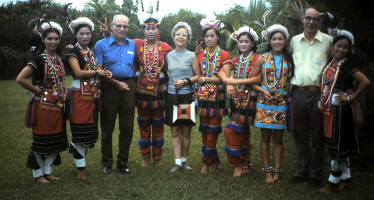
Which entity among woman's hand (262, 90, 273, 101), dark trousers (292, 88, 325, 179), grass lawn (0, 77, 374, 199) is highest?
woman's hand (262, 90, 273, 101)

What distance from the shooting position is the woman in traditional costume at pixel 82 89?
476cm

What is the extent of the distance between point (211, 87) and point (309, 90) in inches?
51.0

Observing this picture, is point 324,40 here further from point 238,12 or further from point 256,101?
point 238,12

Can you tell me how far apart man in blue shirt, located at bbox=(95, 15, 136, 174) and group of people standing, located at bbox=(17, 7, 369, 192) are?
1 cm

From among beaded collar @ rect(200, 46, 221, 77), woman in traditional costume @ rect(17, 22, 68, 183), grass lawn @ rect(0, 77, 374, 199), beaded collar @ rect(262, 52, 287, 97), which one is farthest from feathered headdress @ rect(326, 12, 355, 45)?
woman in traditional costume @ rect(17, 22, 68, 183)

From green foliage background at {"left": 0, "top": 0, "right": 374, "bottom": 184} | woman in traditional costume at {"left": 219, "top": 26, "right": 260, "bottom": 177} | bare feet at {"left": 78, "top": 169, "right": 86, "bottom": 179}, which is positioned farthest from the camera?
bare feet at {"left": 78, "top": 169, "right": 86, "bottom": 179}

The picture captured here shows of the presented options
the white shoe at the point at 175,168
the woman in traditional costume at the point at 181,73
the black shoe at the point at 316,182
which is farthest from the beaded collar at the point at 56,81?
the black shoe at the point at 316,182

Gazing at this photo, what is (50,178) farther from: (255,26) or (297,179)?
(255,26)

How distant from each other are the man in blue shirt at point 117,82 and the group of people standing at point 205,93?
1 centimetres

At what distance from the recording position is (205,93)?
5.15 metres

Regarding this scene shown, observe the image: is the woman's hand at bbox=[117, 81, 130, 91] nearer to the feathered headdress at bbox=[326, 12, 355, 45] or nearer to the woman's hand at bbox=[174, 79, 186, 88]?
the woman's hand at bbox=[174, 79, 186, 88]

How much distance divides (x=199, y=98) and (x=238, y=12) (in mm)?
5744

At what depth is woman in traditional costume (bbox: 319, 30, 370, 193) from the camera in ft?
13.8

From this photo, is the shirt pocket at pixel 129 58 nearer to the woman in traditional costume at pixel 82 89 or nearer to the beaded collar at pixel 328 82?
the woman in traditional costume at pixel 82 89
